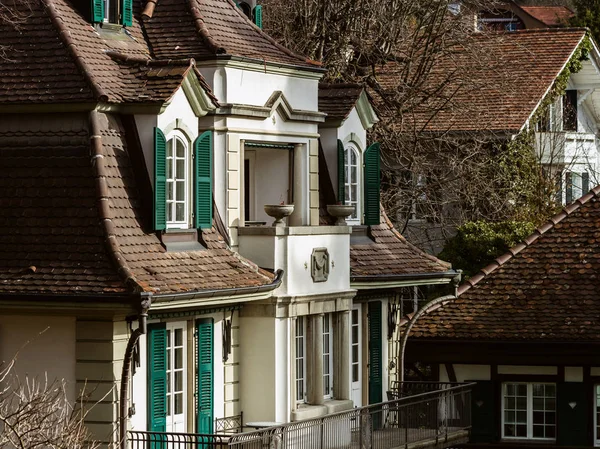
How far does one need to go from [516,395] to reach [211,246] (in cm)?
1101

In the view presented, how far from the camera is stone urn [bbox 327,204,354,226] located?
29.5m

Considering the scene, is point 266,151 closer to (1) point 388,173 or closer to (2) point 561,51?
(1) point 388,173

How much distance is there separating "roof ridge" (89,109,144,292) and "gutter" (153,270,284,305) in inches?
18.6

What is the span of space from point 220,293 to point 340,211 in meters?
4.93

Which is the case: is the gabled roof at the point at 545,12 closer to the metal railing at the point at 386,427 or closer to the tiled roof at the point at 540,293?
the tiled roof at the point at 540,293

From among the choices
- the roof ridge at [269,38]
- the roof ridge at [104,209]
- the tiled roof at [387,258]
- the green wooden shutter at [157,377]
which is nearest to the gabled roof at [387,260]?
the tiled roof at [387,258]

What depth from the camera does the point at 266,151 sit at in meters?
29.1

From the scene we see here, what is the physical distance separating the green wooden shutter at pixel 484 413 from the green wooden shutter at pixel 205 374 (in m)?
10.1

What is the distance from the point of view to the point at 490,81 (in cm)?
4534

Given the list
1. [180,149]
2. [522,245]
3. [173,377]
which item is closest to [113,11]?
[180,149]

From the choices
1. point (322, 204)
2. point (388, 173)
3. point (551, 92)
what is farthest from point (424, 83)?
point (322, 204)

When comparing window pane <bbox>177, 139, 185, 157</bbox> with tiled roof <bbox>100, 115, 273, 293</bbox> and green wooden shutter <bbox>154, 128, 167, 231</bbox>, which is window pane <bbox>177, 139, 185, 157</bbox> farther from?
tiled roof <bbox>100, 115, 273, 293</bbox>

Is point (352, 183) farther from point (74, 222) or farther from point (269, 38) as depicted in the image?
point (74, 222)

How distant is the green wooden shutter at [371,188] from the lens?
31.9m
